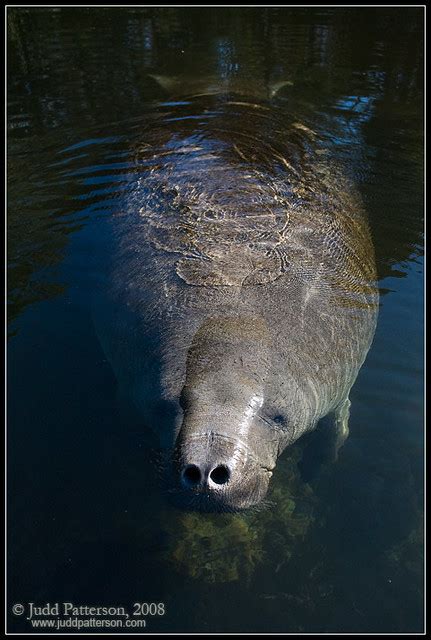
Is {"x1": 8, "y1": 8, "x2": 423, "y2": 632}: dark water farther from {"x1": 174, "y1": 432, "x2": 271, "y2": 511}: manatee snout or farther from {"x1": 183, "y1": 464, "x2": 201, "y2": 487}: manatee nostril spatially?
{"x1": 183, "y1": 464, "x2": 201, "y2": 487}: manatee nostril

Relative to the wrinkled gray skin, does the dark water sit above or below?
below

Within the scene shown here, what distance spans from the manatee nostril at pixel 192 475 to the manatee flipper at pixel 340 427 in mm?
1931

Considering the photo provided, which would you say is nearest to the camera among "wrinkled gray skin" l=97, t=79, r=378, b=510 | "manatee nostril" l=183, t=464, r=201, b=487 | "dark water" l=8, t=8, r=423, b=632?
"manatee nostril" l=183, t=464, r=201, b=487

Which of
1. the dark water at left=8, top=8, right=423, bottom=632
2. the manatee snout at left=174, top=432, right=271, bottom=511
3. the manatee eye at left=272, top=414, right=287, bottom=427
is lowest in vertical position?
the dark water at left=8, top=8, right=423, bottom=632

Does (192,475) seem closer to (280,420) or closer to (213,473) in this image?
(213,473)

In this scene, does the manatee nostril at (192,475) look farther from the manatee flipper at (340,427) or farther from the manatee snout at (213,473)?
the manatee flipper at (340,427)

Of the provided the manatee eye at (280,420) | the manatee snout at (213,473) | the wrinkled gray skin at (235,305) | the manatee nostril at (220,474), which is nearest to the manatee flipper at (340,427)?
the wrinkled gray skin at (235,305)

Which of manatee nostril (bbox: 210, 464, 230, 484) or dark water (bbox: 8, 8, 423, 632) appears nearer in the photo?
manatee nostril (bbox: 210, 464, 230, 484)

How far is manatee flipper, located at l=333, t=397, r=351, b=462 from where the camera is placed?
461 centimetres

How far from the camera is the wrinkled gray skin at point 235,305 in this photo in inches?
126

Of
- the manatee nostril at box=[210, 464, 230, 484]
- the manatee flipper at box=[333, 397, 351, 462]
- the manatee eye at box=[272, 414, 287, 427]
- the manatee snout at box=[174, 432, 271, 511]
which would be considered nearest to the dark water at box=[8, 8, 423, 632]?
the manatee flipper at box=[333, 397, 351, 462]

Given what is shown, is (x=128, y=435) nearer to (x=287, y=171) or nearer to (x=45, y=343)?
(x=45, y=343)

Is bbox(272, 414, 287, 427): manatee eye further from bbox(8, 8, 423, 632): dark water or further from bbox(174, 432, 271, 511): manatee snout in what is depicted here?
bbox(8, 8, 423, 632): dark water

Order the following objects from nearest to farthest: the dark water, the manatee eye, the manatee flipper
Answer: the manatee eye, the dark water, the manatee flipper
